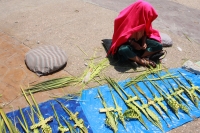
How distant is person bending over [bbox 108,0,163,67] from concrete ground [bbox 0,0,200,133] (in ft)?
0.88

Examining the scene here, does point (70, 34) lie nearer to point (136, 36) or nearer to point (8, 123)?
point (136, 36)

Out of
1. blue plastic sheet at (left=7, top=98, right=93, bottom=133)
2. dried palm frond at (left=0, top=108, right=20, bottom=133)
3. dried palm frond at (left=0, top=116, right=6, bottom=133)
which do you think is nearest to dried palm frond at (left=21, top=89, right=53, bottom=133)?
blue plastic sheet at (left=7, top=98, right=93, bottom=133)

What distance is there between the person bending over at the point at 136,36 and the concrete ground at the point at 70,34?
268 mm

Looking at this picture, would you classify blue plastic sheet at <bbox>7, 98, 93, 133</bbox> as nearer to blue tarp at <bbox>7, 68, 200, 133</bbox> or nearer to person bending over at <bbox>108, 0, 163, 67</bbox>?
blue tarp at <bbox>7, 68, 200, 133</bbox>

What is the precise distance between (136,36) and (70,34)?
4.50 ft

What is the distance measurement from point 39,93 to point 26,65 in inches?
25.2

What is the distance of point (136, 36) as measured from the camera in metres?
3.79

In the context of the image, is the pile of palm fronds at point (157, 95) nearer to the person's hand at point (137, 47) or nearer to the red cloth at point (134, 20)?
the person's hand at point (137, 47)

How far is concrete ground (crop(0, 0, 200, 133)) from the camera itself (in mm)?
3291

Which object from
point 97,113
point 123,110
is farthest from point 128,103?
point 97,113

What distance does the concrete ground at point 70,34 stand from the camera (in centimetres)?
329

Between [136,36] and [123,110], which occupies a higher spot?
[136,36]

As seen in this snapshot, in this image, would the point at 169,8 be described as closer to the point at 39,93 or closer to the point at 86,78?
the point at 86,78

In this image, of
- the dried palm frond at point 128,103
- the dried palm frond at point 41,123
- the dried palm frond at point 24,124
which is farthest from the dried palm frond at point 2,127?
the dried palm frond at point 128,103
